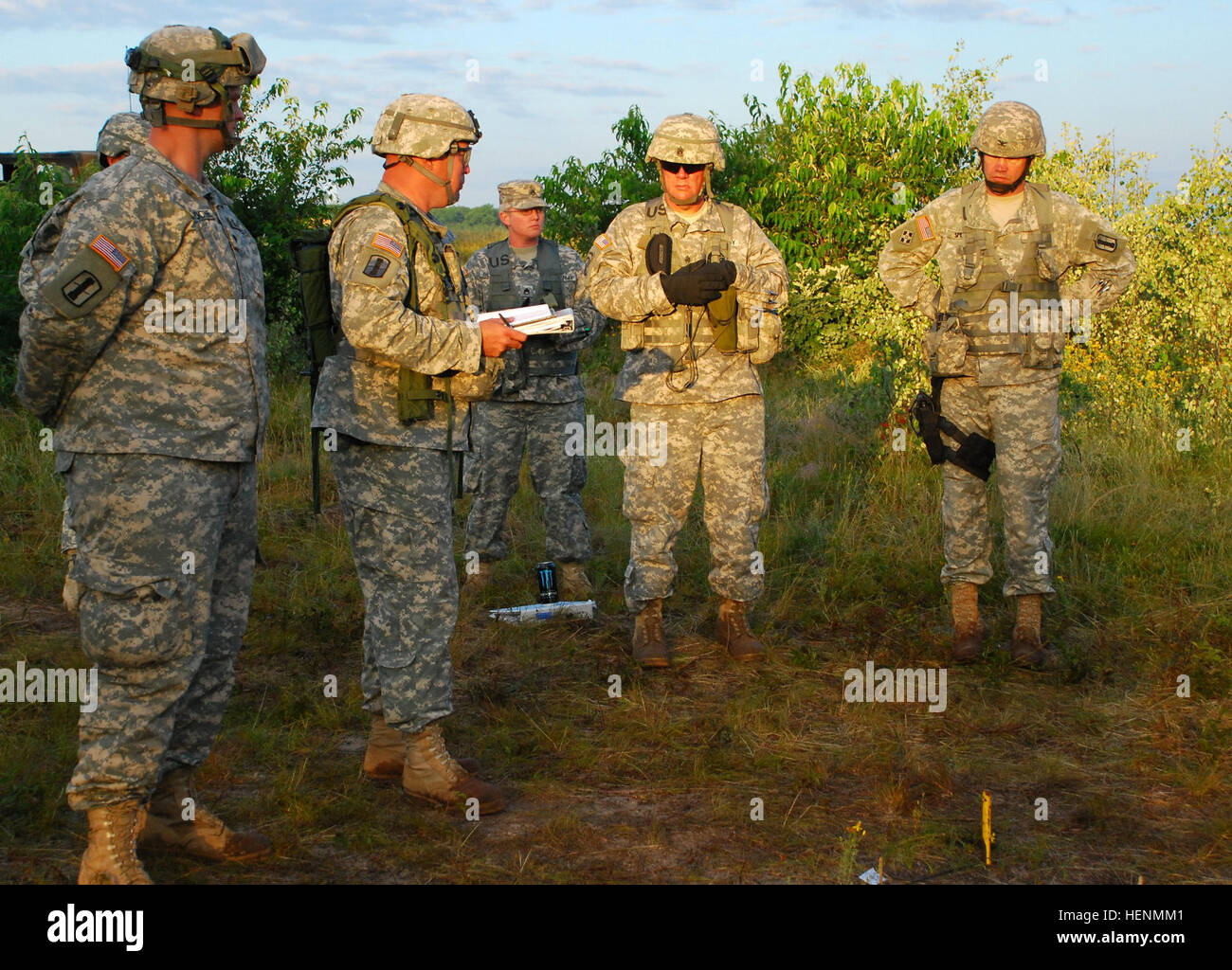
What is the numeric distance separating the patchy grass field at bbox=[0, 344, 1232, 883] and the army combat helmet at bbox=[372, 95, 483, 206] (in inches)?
88.0

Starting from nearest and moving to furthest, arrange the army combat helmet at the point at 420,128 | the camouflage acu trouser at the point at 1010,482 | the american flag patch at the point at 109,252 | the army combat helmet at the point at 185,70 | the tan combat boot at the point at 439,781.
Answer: the american flag patch at the point at 109,252, the army combat helmet at the point at 185,70, the army combat helmet at the point at 420,128, the tan combat boot at the point at 439,781, the camouflage acu trouser at the point at 1010,482

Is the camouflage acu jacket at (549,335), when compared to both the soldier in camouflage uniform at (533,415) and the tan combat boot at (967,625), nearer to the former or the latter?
the soldier in camouflage uniform at (533,415)

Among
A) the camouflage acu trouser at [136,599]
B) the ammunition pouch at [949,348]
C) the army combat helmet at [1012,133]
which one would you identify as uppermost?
the army combat helmet at [1012,133]

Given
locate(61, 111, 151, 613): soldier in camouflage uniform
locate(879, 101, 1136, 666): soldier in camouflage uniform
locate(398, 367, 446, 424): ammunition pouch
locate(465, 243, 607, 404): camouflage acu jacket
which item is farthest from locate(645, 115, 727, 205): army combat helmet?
locate(61, 111, 151, 613): soldier in camouflage uniform

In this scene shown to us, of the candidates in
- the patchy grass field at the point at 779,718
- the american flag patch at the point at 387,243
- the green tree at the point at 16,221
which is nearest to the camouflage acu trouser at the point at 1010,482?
the patchy grass field at the point at 779,718

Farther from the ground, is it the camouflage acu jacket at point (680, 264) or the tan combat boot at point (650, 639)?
the camouflage acu jacket at point (680, 264)

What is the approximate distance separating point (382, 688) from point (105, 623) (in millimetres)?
1091

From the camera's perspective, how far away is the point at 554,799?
13.3ft

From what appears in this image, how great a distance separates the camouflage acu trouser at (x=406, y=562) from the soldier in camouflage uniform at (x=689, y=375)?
1.67 metres

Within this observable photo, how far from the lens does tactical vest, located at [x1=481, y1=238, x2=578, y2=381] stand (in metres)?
6.52

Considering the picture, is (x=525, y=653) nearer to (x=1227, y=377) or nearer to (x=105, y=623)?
(x=105, y=623)

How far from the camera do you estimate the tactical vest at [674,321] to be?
17.2ft
